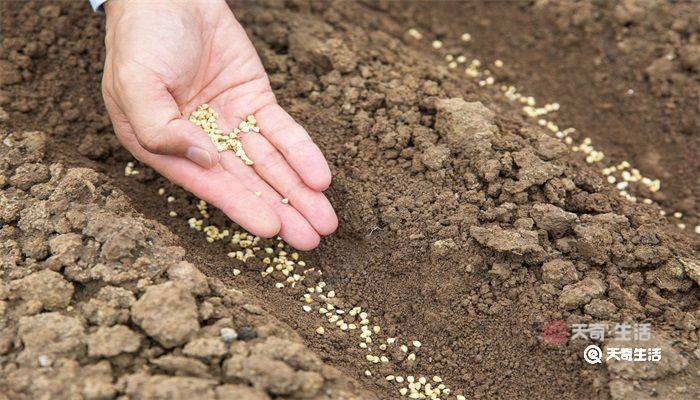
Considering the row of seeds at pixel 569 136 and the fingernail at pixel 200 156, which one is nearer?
the fingernail at pixel 200 156

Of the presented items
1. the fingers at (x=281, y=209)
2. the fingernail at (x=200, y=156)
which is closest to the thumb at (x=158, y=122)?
the fingernail at (x=200, y=156)

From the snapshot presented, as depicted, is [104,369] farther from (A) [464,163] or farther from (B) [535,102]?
(B) [535,102]

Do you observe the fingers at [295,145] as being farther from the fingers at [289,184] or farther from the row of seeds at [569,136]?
the row of seeds at [569,136]

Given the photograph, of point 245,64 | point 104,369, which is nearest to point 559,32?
point 245,64

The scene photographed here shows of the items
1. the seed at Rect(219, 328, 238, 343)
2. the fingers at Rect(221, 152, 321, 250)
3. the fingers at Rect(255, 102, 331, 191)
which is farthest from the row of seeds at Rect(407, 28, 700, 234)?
the seed at Rect(219, 328, 238, 343)

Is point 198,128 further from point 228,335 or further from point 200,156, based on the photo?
point 228,335

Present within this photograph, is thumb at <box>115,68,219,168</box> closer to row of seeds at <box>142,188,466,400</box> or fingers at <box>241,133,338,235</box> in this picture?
fingers at <box>241,133,338,235</box>
